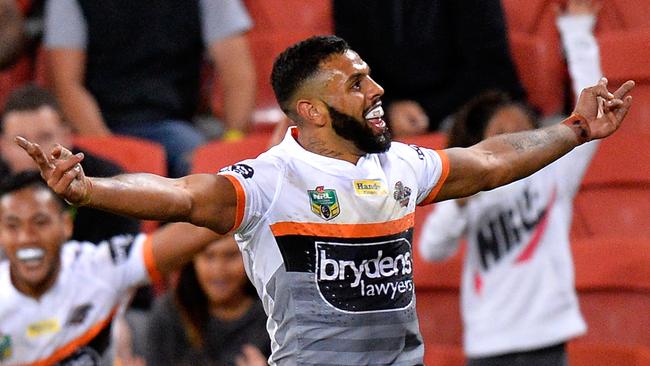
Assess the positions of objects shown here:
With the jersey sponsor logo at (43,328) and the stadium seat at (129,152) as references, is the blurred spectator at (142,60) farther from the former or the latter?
the jersey sponsor logo at (43,328)

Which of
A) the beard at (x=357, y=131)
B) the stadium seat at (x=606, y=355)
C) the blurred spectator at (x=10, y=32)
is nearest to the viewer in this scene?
the beard at (x=357, y=131)

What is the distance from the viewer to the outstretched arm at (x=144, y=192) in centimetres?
295

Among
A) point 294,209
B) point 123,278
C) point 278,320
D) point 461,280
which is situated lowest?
point 461,280

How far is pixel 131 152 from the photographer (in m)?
5.66

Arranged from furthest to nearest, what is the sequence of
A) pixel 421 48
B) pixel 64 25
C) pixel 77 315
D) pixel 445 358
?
1. pixel 64 25
2. pixel 421 48
3. pixel 445 358
4. pixel 77 315

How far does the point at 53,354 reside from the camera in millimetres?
4703

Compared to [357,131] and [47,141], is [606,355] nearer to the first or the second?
[357,131]

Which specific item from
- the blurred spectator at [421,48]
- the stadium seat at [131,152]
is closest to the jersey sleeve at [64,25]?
the stadium seat at [131,152]

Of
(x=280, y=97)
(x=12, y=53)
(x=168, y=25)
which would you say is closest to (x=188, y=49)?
(x=168, y=25)

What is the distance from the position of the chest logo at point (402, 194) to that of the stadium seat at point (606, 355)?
5.66 ft

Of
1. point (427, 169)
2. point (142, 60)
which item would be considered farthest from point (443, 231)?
point (142, 60)

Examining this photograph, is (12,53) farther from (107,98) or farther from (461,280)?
(461,280)

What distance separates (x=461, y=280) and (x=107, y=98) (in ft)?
5.97

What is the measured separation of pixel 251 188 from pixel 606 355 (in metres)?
2.08
